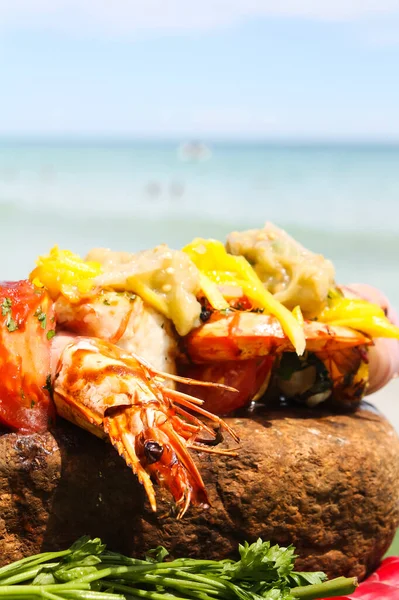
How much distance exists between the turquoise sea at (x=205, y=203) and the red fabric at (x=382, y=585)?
517cm

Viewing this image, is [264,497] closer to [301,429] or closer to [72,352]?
[301,429]

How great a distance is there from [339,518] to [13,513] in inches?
60.6

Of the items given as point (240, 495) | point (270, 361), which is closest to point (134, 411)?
point (240, 495)

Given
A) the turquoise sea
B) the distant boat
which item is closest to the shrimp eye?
the turquoise sea

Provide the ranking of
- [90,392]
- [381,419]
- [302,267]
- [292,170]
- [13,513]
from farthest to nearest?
1. [292,170]
2. [381,419]
3. [302,267]
4. [13,513]
5. [90,392]

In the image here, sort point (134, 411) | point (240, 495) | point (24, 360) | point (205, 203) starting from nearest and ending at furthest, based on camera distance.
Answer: point (134, 411)
point (24, 360)
point (240, 495)
point (205, 203)

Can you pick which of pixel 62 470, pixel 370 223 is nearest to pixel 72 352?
pixel 62 470

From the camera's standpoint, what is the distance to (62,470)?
3916 mm

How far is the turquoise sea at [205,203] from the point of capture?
2138 cm

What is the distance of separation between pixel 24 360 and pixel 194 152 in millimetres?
45677

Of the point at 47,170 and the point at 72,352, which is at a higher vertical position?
the point at 72,352

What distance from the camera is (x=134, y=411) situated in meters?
3.52

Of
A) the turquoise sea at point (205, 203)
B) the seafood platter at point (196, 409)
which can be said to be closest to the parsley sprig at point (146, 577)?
the seafood platter at point (196, 409)

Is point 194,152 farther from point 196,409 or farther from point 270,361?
point 196,409
